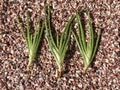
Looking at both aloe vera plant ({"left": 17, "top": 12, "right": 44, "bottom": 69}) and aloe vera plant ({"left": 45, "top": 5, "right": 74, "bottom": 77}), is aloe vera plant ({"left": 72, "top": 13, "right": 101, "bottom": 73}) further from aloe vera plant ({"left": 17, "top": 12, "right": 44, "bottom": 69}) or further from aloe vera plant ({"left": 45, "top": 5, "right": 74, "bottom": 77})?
aloe vera plant ({"left": 17, "top": 12, "right": 44, "bottom": 69})

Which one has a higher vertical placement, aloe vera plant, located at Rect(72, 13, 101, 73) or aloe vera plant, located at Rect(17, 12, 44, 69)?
aloe vera plant, located at Rect(17, 12, 44, 69)

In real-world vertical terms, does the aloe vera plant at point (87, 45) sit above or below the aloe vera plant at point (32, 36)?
below

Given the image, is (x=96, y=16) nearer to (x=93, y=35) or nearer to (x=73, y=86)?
(x=93, y=35)

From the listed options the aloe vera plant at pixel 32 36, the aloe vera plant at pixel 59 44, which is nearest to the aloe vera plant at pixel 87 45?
the aloe vera plant at pixel 59 44

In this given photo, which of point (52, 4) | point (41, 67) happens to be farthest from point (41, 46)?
point (52, 4)


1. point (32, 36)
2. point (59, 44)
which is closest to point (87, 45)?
point (59, 44)

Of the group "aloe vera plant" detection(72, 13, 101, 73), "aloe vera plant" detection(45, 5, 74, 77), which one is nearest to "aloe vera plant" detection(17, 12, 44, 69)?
"aloe vera plant" detection(45, 5, 74, 77)

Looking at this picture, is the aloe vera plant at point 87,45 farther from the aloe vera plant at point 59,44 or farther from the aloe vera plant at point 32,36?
the aloe vera plant at point 32,36

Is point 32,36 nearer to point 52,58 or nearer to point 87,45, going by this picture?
point 52,58
